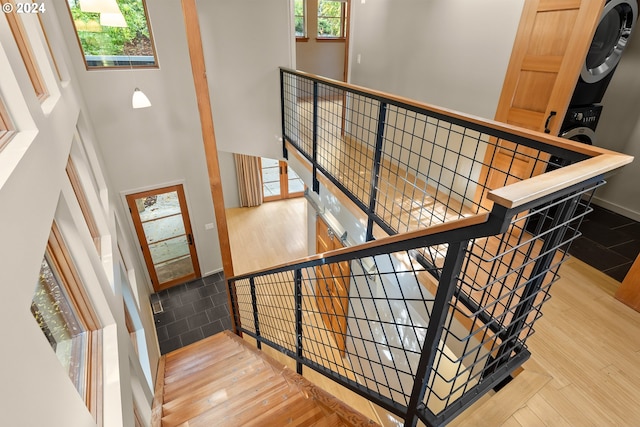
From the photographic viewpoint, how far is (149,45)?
169 inches

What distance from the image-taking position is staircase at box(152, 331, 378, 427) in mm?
2052

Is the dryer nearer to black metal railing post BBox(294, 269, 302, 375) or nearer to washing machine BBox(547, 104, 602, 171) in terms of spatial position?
washing machine BBox(547, 104, 602, 171)

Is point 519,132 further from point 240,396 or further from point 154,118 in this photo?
point 154,118

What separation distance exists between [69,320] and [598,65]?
3.89m

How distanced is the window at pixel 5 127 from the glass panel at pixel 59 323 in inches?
20.5

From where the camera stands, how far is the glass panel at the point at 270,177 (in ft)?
28.5

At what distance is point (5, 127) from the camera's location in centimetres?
123

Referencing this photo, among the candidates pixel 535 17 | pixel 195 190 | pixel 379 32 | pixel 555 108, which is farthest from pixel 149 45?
pixel 555 108

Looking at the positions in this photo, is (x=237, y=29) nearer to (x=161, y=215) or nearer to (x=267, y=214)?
(x=161, y=215)

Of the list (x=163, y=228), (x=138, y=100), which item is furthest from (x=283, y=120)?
(x=163, y=228)

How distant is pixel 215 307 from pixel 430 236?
5.08 metres

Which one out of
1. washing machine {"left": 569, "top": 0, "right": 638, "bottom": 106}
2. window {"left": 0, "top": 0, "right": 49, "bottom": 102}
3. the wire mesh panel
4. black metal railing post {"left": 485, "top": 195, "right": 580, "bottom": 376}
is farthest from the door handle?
window {"left": 0, "top": 0, "right": 49, "bottom": 102}

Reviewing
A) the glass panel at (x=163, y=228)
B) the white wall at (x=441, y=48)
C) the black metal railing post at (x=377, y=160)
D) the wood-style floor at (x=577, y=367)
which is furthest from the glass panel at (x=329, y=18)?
the wood-style floor at (x=577, y=367)

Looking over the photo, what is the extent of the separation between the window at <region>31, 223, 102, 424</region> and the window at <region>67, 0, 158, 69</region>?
340 cm
